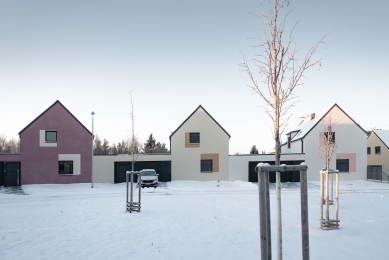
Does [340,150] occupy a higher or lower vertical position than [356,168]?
higher

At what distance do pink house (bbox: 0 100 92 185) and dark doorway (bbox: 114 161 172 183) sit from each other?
2662 millimetres

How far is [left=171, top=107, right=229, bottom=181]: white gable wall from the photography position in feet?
93.7

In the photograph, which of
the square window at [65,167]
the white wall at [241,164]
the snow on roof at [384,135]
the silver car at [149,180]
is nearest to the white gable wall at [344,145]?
the white wall at [241,164]

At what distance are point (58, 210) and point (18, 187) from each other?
47.7ft

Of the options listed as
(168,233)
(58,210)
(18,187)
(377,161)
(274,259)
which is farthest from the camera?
(377,161)

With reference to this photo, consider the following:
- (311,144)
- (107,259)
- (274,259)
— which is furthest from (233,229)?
(311,144)

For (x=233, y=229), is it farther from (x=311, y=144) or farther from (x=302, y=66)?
(x=311, y=144)

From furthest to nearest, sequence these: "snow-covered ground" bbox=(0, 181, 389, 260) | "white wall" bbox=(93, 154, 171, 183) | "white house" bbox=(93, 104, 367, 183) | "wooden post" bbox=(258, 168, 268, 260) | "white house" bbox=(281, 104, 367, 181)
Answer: "white house" bbox=(281, 104, 367, 181) → "white house" bbox=(93, 104, 367, 183) → "white wall" bbox=(93, 154, 171, 183) → "snow-covered ground" bbox=(0, 181, 389, 260) → "wooden post" bbox=(258, 168, 268, 260)

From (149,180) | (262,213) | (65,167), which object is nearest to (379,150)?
(149,180)

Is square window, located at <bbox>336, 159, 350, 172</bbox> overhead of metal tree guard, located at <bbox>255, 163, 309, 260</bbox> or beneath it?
beneath

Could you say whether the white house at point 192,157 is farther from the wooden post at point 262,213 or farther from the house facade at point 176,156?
the wooden post at point 262,213

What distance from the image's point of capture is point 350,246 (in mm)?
7809

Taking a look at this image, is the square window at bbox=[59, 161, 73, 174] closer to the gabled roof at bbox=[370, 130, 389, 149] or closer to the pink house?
the pink house

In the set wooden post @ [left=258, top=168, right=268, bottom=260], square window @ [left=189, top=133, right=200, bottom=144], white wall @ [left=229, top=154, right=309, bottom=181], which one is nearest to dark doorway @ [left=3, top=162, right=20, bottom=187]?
square window @ [left=189, top=133, right=200, bottom=144]
